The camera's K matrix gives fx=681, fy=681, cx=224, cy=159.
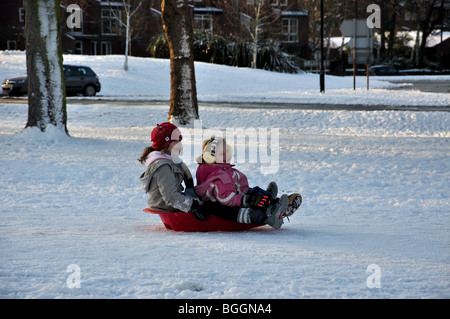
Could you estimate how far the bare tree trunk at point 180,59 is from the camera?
16.4 m

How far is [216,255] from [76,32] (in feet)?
176

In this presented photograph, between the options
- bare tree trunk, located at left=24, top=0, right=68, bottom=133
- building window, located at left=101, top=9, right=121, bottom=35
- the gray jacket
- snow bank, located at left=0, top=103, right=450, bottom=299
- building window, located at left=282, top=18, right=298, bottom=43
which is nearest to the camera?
snow bank, located at left=0, top=103, right=450, bottom=299

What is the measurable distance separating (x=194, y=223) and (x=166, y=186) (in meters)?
0.46

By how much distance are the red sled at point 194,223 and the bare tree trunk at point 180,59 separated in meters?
10.3

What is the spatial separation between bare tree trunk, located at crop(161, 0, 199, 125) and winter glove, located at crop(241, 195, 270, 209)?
1049cm

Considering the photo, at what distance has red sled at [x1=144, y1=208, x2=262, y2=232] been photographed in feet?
20.7

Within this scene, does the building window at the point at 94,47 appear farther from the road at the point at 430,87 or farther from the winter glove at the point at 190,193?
the winter glove at the point at 190,193

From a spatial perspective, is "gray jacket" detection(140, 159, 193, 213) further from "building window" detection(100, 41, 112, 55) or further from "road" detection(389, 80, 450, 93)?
"building window" detection(100, 41, 112, 55)

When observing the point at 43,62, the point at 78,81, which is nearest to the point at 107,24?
the point at 78,81

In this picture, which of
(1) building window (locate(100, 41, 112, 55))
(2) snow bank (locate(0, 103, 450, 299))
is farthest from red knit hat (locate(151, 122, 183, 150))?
(1) building window (locate(100, 41, 112, 55))

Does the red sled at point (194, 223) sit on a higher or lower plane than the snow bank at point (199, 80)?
lower

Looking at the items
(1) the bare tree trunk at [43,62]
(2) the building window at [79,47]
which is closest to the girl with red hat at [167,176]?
(1) the bare tree trunk at [43,62]

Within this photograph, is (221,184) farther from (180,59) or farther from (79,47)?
(79,47)
